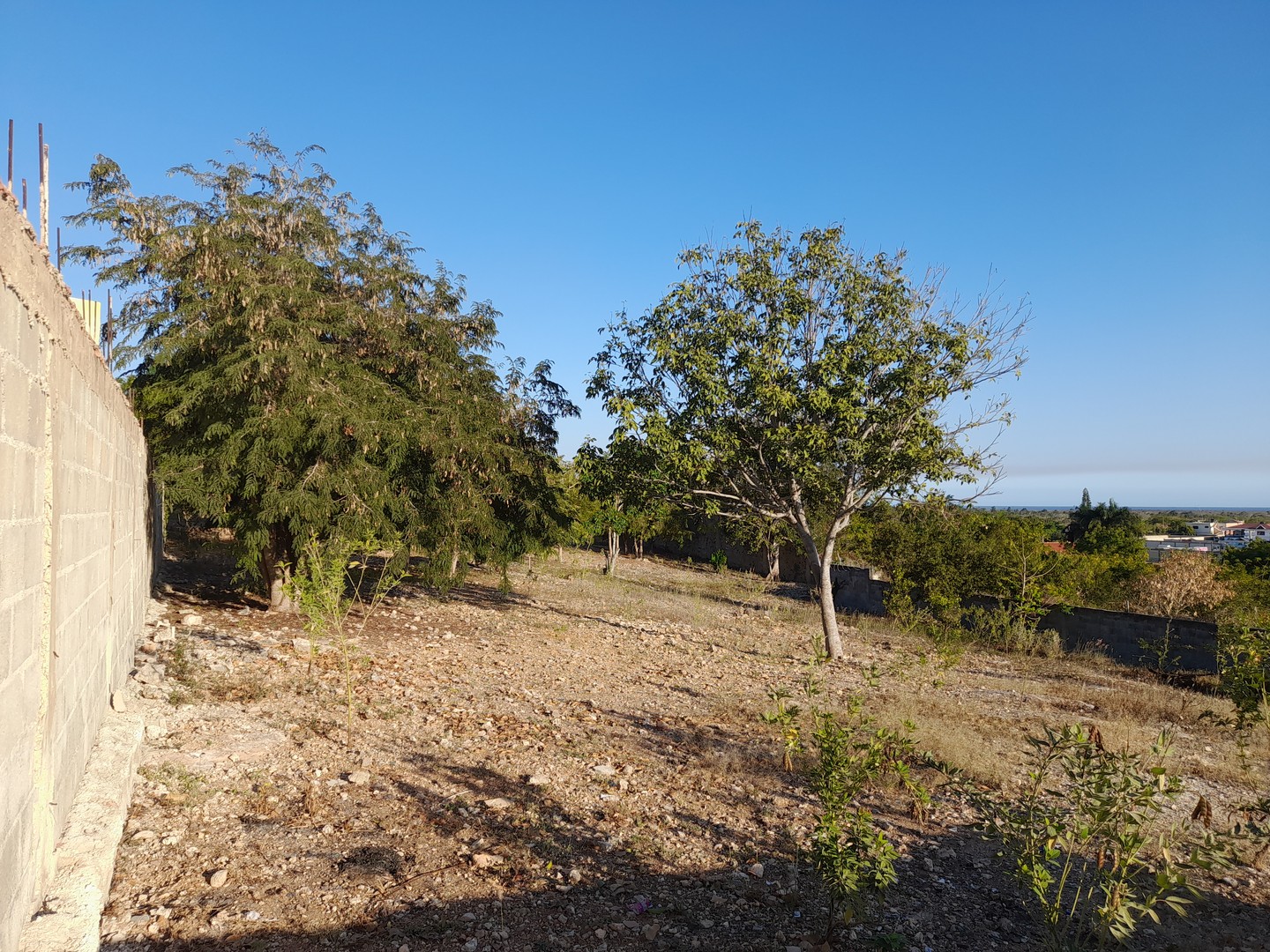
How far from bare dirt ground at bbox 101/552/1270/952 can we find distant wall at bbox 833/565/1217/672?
215 centimetres

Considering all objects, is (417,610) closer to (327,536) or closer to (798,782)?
(327,536)

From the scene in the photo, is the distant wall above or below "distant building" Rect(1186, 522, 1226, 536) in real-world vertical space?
above

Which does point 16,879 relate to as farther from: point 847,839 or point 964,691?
point 964,691

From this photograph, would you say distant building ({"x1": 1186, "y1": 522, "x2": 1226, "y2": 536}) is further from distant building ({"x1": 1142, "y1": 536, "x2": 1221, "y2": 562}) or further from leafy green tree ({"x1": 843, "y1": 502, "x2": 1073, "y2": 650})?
leafy green tree ({"x1": 843, "y1": 502, "x2": 1073, "y2": 650})

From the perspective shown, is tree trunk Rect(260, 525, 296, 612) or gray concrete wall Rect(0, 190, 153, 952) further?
tree trunk Rect(260, 525, 296, 612)

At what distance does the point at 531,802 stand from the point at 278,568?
21.1 ft

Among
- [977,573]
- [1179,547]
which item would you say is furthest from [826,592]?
[1179,547]

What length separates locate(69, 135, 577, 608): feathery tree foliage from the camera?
870 centimetres

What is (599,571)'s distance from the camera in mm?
22844

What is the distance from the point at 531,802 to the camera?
16.2ft

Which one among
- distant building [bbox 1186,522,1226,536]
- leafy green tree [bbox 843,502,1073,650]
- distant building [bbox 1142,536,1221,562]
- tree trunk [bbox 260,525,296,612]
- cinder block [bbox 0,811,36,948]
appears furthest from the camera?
distant building [bbox 1186,522,1226,536]

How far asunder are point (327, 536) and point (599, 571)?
13956 millimetres

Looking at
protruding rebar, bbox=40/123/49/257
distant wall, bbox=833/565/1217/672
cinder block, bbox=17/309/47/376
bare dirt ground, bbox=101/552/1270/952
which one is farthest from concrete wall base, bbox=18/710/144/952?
distant wall, bbox=833/565/1217/672

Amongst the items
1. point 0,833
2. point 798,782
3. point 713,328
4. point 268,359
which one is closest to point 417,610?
point 268,359
